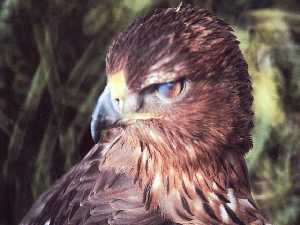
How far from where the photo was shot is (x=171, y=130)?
5.42 feet

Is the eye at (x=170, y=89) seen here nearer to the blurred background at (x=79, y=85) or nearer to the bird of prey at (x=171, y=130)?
the bird of prey at (x=171, y=130)

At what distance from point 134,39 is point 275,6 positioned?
1.12 meters

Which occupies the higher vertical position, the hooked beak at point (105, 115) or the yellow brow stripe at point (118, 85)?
the yellow brow stripe at point (118, 85)

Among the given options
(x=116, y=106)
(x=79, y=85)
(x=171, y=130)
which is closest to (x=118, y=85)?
(x=116, y=106)

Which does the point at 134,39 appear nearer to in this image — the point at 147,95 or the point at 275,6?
the point at 147,95

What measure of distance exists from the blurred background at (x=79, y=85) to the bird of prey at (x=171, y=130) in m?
0.66

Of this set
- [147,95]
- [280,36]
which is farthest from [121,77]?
[280,36]

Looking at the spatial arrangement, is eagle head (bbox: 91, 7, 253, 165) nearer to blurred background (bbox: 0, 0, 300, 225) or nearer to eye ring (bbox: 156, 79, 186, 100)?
eye ring (bbox: 156, 79, 186, 100)

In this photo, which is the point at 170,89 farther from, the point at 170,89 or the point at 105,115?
the point at 105,115

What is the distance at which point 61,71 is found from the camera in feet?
9.27

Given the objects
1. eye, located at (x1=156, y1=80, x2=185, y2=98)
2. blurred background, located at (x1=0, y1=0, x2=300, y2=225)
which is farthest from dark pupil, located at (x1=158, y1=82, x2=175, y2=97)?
blurred background, located at (x1=0, y1=0, x2=300, y2=225)

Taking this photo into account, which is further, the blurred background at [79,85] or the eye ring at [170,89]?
the blurred background at [79,85]

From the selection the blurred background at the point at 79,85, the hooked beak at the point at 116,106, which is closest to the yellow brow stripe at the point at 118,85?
the hooked beak at the point at 116,106

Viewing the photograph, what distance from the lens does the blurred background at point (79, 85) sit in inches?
97.4
